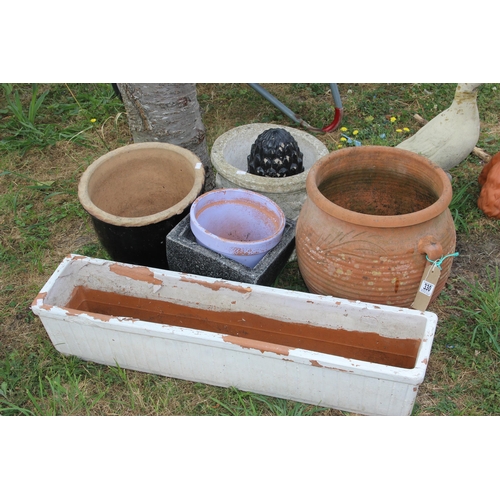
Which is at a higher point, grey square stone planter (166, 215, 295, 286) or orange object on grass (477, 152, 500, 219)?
grey square stone planter (166, 215, 295, 286)

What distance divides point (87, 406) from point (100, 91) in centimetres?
286

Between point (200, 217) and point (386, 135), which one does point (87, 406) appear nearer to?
point (200, 217)

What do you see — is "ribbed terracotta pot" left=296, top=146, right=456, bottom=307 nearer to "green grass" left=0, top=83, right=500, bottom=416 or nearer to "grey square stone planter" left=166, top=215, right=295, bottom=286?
"grey square stone planter" left=166, top=215, right=295, bottom=286

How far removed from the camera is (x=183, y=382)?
2473mm

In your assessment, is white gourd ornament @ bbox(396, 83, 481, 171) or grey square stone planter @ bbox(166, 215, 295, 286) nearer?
grey square stone planter @ bbox(166, 215, 295, 286)

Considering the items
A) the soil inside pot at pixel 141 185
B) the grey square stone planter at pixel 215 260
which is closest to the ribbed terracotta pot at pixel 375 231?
the grey square stone planter at pixel 215 260

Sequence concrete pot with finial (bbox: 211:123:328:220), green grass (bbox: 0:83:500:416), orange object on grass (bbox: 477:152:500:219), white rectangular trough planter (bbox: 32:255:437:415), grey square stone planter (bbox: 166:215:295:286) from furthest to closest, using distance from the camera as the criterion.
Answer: orange object on grass (bbox: 477:152:500:219)
concrete pot with finial (bbox: 211:123:328:220)
grey square stone planter (bbox: 166:215:295:286)
green grass (bbox: 0:83:500:416)
white rectangular trough planter (bbox: 32:255:437:415)

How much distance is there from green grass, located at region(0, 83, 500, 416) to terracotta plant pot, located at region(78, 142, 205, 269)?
0.37m

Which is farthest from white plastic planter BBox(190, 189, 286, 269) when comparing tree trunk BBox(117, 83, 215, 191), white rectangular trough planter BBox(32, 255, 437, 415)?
tree trunk BBox(117, 83, 215, 191)

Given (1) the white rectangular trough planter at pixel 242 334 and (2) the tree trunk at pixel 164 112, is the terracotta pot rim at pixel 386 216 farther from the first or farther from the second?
(2) the tree trunk at pixel 164 112

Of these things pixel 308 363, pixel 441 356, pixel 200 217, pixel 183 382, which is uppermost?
pixel 200 217

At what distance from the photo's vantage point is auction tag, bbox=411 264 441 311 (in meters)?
2.28

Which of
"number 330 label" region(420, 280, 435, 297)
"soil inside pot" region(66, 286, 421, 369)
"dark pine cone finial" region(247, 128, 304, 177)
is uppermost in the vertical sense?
"dark pine cone finial" region(247, 128, 304, 177)

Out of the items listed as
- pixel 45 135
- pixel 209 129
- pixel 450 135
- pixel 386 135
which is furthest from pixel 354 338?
pixel 45 135
